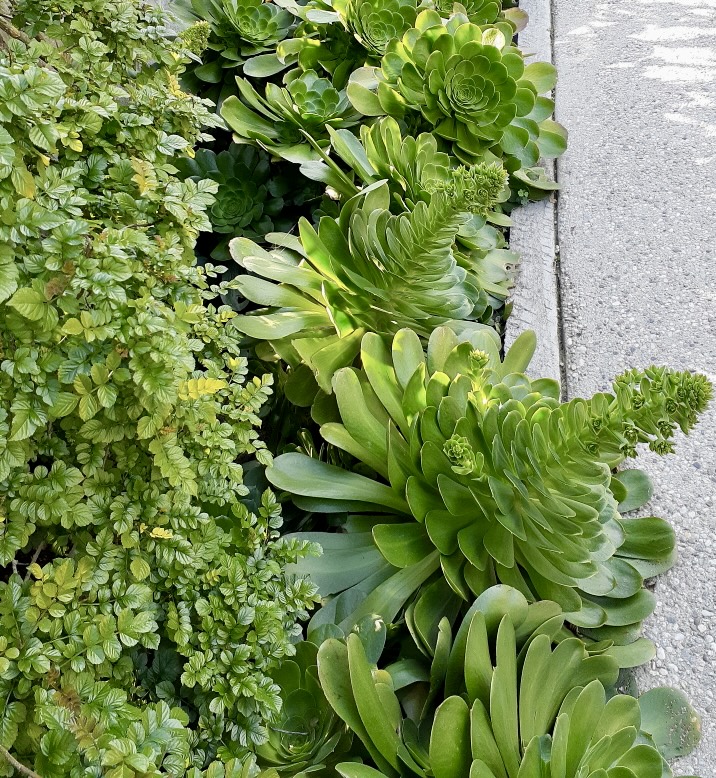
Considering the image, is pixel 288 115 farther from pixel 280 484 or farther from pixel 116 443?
pixel 116 443

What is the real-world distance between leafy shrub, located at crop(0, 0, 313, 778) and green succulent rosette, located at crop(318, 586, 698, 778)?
14cm

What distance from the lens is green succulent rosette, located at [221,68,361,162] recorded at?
1726 millimetres

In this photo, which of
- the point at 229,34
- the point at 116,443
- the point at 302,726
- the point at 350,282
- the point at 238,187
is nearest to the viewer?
the point at 116,443

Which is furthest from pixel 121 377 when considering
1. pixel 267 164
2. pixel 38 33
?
pixel 267 164

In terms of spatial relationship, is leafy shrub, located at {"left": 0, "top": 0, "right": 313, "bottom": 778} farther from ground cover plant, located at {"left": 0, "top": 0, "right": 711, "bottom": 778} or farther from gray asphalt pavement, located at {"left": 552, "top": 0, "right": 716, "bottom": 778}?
gray asphalt pavement, located at {"left": 552, "top": 0, "right": 716, "bottom": 778}

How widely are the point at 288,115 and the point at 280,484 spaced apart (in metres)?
1.06

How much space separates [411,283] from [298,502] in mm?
539

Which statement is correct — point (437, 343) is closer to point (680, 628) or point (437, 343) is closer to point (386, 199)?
point (386, 199)

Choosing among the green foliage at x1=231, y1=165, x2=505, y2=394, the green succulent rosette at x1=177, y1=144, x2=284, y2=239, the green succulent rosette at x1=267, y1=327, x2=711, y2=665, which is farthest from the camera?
the green succulent rosette at x1=177, y1=144, x2=284, y2=239

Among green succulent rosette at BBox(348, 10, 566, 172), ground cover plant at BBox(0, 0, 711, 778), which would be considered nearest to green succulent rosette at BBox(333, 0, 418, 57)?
green succulent rosette at BBox(348, 10, 566, 172)

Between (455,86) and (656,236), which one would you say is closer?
(455,86)

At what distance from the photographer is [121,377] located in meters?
0.80

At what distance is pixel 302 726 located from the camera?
1.04 meters

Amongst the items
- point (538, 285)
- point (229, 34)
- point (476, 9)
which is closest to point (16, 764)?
point (538, 285)
